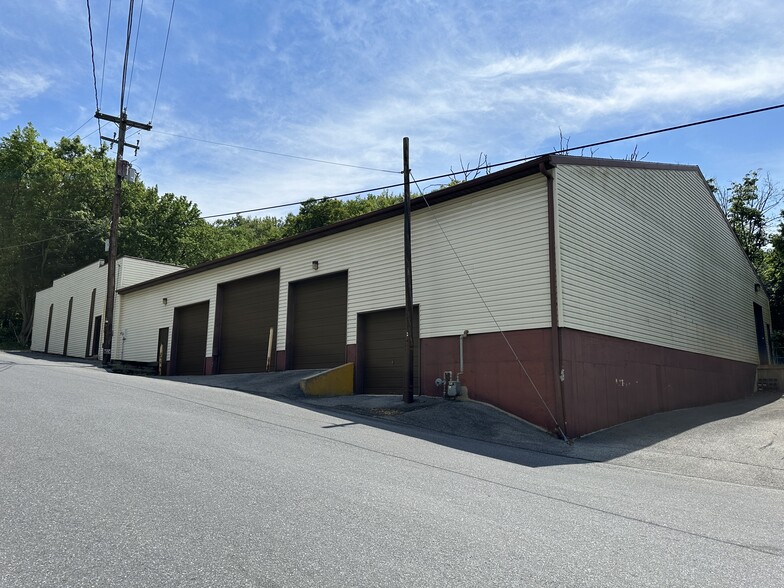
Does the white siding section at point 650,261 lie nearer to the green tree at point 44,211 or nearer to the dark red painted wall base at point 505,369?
the dark red painted wall base at point 505,369

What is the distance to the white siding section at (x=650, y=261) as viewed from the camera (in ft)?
44.2

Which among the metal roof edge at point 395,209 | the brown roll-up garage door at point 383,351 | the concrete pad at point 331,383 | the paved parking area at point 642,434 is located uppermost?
the metal roof edge at point 395,209

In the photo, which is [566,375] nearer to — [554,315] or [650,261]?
[554,315]

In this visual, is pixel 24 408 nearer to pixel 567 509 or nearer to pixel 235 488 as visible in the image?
pixel 235 488

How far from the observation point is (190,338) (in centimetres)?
2464

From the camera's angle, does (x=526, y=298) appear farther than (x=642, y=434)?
Yes

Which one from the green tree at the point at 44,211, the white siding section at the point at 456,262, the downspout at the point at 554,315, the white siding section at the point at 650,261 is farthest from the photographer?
the green tree at the point at 44,211

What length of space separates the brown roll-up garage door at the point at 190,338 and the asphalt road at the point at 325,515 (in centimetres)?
1530

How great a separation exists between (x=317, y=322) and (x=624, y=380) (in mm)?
9274

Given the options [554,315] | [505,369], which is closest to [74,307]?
[505,369]

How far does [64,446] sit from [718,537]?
6434mm

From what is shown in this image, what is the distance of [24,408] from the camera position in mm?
8258

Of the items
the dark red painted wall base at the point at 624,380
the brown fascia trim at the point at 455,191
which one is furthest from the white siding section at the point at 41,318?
the dark red painted wall base at the point at 624,380

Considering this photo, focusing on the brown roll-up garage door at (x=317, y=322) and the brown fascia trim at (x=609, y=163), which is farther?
the brown roll-up garage door at (x=317, y=322)
